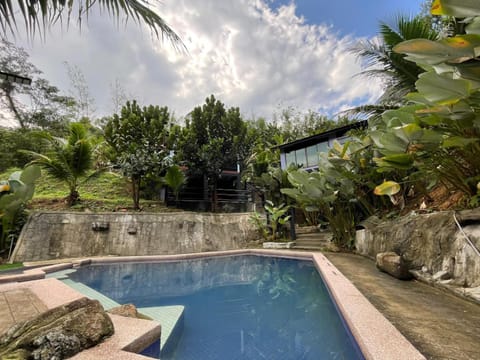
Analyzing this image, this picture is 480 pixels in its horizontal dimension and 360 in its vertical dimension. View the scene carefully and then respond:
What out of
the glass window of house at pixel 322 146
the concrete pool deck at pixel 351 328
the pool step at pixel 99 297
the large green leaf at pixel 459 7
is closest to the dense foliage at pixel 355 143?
the large green leaf at pixel 459 7

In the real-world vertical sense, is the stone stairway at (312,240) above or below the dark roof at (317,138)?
below

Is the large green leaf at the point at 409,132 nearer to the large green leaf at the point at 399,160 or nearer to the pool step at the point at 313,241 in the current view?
the large green leaf at the point at 399,160

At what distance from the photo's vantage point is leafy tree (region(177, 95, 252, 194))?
10.2 m

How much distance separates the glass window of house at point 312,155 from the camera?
11.1m

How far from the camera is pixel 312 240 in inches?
296

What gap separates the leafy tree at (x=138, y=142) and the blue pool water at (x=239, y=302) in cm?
350

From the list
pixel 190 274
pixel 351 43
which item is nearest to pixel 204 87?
pixel 351 43

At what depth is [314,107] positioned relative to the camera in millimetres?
21672

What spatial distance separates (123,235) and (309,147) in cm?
909

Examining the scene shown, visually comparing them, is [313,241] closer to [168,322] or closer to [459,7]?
[168,322]

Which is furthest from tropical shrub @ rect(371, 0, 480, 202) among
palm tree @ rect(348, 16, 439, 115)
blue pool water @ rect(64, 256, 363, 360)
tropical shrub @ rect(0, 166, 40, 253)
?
tropical shrub @ rect(0, 166, 40, 253)

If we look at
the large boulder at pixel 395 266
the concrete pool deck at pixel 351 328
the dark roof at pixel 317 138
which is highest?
the dark roof at pixel 317 138

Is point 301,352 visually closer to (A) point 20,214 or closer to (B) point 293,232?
(B) point 293,232

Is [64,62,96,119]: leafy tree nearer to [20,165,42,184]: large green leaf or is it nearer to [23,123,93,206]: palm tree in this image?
→ [23,123,93,206]: palm tree
